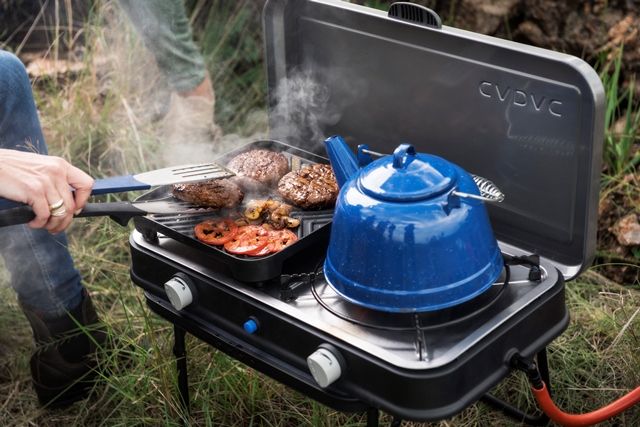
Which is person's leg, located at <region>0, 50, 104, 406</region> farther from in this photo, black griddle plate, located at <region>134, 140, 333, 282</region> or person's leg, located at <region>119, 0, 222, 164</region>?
person's leg, located at <region>119, 0, 222, 164</region>

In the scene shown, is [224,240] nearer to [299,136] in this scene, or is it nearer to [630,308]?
[299,136]

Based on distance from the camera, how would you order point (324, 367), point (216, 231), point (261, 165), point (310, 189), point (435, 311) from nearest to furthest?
point (324, 367) → point (435, 311) → point (216, 231) → point (310, 189) → point (261, 165)

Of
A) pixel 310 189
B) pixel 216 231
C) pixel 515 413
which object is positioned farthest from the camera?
pixel 515 413

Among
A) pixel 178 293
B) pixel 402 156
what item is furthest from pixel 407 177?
pixel 178 293

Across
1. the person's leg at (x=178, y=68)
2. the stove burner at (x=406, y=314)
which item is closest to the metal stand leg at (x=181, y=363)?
the stove burner at (x=406, y=314)

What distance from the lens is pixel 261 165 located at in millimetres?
2182

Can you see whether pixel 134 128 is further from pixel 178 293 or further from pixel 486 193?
pixel 486 193

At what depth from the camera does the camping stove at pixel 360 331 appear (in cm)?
159

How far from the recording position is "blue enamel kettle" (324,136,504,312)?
1.62 meters

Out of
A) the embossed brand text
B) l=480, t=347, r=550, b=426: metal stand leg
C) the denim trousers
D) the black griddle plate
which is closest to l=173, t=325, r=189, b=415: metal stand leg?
the black griddle plate

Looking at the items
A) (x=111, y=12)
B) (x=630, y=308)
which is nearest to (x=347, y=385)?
(x=630, y=308)

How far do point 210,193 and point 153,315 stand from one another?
3.28ft

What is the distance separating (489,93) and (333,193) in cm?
48

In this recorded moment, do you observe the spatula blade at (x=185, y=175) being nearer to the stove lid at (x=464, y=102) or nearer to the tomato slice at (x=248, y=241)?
the tomato slice at (x=248, y=241)
